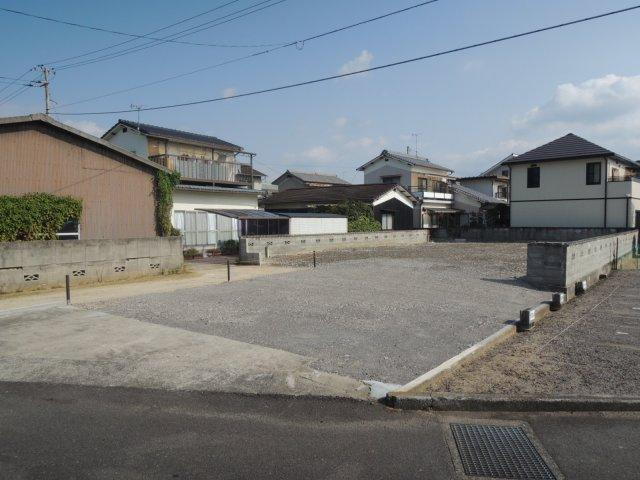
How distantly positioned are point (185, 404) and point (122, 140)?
24.2 meters

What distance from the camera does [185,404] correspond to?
4801mm

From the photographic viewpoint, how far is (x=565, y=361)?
20.5 feet

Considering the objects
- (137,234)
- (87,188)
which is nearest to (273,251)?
(137,234)

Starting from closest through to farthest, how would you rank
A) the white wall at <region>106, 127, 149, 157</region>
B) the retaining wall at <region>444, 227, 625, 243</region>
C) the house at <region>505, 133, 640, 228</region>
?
the white wall at <region>106, 127, 149, 157</region> < the retaining wall at <region>444, 227, 625, 243</region> < the house at <region>505, 133, 640, 228</region>

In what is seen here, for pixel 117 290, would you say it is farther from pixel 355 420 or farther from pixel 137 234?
pixel 355 420

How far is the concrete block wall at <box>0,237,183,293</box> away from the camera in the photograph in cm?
1205

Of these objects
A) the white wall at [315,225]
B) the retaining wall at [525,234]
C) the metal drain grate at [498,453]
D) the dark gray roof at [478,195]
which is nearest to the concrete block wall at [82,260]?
the white wall at [315,225]

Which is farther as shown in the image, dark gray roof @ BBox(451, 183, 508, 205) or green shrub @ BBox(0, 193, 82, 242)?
dark gray roof @ BBox(451, 183, 508, 205)

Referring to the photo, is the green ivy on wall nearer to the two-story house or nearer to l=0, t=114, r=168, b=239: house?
l=0, t=114, r=168, b=239: house

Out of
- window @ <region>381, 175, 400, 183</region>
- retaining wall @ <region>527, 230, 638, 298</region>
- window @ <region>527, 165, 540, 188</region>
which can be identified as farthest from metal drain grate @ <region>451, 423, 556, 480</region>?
window @ <region>381, 175, 400, 183</region>

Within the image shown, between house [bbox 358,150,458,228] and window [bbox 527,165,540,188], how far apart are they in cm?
791

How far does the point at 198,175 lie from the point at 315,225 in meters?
7.20

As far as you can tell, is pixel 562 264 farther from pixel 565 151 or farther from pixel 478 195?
pixel 478 195

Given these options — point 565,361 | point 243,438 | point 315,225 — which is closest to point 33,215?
point 243,438
